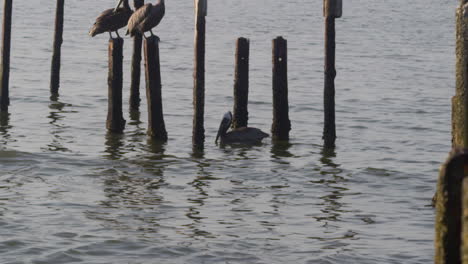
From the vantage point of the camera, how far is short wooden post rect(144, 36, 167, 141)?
53.7ft

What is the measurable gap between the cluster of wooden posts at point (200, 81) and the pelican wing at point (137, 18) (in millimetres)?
631

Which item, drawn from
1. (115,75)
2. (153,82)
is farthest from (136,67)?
(153,82)

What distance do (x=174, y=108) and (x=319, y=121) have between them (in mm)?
3276

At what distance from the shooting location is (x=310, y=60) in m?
31.2

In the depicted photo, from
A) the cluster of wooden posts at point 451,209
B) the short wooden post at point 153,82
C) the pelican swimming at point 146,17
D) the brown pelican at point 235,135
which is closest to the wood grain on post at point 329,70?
the brown pelican at point 235,135

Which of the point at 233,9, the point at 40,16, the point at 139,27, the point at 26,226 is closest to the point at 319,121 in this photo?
the point at 139,27

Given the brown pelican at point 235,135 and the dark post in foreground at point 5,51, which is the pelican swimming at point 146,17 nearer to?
the brown pelican at point 235,135

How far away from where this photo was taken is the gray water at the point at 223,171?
11.4 metres

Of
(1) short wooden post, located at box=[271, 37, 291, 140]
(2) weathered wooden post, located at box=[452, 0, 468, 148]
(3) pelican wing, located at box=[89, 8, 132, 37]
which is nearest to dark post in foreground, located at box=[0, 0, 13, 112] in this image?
(3) pelican wing, located at box=[89, 8, 132, 37]

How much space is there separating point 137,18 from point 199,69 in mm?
2683

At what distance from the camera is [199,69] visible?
1576cm

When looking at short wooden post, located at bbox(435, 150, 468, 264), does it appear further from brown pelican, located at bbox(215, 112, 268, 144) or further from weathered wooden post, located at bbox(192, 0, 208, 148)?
brown pelican, located at bbox(215, 112, 268, 144)

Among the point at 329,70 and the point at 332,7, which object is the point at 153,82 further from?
the point at 332,7

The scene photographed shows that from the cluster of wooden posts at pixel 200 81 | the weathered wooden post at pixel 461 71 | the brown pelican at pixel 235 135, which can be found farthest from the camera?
the brown pelican at pixel 235 135
